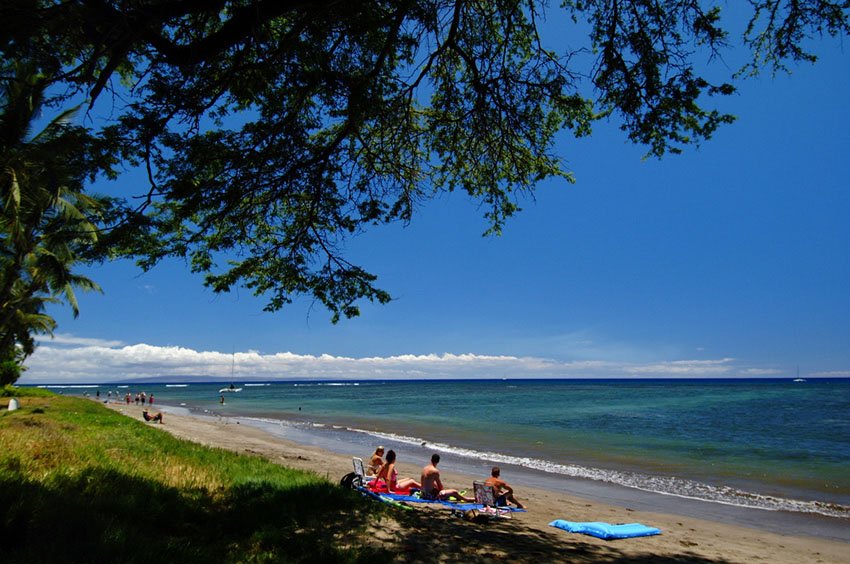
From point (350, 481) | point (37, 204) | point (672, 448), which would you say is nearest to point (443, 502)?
point (350, 481)

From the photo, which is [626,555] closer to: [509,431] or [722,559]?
[722,559]

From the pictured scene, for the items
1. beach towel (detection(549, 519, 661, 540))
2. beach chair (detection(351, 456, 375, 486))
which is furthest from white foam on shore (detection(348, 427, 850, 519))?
beach chair (detection(351, 456, 375, 486))

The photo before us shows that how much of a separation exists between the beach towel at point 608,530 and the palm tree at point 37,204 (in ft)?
30.6

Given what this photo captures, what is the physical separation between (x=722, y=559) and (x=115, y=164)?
10.9 meters

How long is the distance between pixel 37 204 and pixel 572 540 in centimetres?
1443

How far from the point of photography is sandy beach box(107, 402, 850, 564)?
260 inches

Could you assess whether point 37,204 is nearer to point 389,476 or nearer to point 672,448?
point 389,476

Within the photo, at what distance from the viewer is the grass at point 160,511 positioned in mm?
4297

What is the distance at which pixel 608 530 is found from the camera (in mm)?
9305

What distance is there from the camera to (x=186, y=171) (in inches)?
235

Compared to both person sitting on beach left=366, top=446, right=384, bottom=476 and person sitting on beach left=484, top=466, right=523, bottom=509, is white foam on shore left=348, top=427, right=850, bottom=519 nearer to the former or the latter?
person sitting on beach left=484, top=466, right=523, bottom=509

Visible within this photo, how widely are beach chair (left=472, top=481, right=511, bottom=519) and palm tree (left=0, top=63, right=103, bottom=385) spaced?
806 cm

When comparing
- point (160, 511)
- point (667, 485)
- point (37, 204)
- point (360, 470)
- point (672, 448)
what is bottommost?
point (672, 448)

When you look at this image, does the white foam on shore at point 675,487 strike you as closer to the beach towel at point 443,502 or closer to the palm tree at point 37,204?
the beach towel at point 443,502
